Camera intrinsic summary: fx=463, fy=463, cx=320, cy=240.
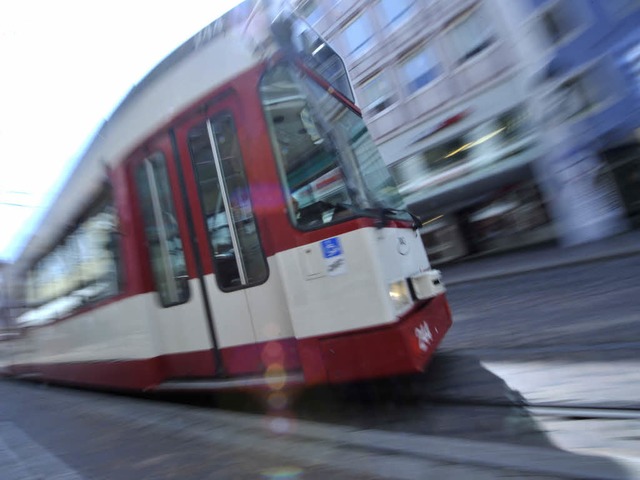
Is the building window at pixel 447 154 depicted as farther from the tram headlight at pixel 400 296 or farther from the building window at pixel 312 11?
the tram headlight at pixel 400 296

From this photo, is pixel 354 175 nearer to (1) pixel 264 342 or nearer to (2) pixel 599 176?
(1) pixel 264 342

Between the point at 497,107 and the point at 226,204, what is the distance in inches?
491

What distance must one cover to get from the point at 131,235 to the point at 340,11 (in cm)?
1645

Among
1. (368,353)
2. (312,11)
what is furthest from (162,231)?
(312,11)

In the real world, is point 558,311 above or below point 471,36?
below

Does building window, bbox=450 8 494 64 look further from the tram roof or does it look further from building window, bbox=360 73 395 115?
the tram roof

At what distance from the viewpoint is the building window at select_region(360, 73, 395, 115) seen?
17.3 meters

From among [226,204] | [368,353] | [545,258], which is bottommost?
[368,353]

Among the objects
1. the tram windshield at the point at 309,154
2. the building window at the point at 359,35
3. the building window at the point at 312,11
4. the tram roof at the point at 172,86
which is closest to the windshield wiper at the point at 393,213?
the tram windshield at the point at 309,154

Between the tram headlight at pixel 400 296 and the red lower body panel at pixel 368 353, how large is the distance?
8cm

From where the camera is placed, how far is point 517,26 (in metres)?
13.0

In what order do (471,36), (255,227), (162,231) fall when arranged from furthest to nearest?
1. (471,36)
2. (162,231)
3. (255,227)

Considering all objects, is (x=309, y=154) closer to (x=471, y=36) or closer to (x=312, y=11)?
(x=471, y=36)

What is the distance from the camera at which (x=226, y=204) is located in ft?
12.3
